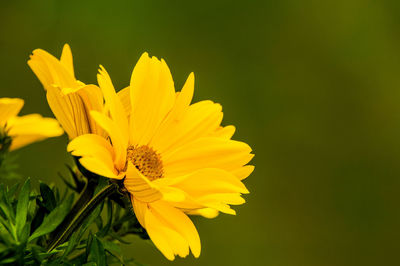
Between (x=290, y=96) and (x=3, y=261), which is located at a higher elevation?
(x=290, y=96)

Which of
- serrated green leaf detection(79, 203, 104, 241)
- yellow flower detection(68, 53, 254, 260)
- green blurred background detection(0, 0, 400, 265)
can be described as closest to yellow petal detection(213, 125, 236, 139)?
yellow flower detection(68, 53, 254, 260)

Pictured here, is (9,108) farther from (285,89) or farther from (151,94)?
(285,89)

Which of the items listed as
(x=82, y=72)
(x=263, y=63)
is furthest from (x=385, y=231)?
(x=82, y=72)

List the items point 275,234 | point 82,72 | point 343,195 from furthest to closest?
point 343,195 → point 275,234 → point 82,72

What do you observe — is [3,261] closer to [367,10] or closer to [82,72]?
[82,72]

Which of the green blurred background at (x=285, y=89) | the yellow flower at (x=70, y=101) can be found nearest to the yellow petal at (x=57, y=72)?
the yellow flower at (x=70, y=101)

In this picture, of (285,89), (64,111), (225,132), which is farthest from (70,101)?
(285,89)

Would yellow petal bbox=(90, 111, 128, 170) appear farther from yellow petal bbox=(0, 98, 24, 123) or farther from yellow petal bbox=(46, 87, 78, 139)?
yellow petal bbox=(0, 98, 24, 123)

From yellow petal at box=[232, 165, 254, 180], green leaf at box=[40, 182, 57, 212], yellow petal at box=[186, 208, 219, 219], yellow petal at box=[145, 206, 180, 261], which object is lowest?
green leaf at box=[40, 182, 57, 212]

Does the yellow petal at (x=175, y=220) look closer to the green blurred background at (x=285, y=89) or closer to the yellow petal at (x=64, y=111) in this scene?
the yellow petal at (x=64, y=111)
